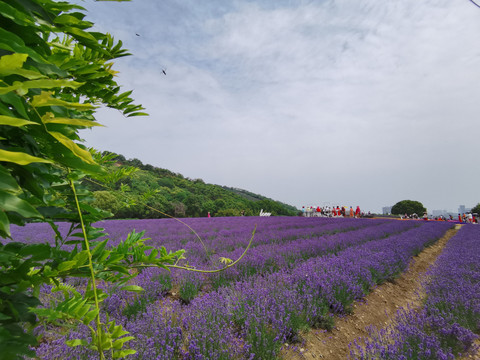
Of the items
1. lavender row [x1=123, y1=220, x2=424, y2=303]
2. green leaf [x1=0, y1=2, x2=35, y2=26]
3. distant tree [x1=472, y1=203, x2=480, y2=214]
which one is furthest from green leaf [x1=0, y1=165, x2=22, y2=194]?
distant tree [x1=472, y1=203, x2=480, y2=214]

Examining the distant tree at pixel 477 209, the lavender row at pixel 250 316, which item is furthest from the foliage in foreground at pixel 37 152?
the distant tree at pixel 477 209

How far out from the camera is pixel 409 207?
122ft

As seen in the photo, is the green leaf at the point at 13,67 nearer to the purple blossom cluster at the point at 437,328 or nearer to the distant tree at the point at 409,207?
the purple blossom cluster at the point at 437,328

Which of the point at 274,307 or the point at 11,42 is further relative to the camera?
the point at 274,307

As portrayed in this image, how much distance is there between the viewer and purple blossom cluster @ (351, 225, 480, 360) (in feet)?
7.07

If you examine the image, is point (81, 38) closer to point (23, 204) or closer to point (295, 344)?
point (23, 204)

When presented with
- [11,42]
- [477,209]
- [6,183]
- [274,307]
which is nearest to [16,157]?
[6,183]

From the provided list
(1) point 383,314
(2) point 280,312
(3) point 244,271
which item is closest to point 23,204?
(2) point 280,312

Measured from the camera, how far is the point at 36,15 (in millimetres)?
464

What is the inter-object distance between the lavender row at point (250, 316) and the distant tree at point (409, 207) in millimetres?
40425

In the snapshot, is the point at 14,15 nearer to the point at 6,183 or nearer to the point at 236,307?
the point at 6,183

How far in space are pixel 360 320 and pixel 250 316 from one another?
178 cm

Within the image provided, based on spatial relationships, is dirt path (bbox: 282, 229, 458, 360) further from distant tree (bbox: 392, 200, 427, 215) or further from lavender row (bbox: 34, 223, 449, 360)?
distant tree (bbox: 392, 200, 427, 215)

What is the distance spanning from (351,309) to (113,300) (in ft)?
10.0
